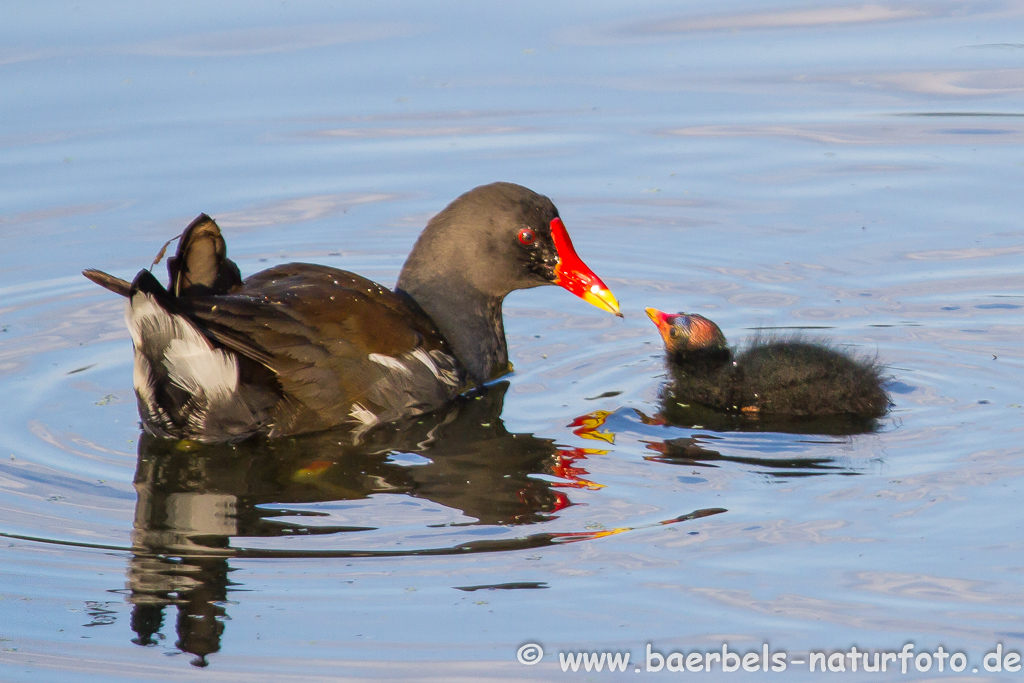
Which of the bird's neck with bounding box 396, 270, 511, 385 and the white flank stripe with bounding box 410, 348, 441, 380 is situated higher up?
the bird's neck with bounding box 396, 270, 511, 385

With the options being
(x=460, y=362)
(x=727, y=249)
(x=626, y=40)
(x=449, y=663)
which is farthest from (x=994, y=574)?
(x=626, y=40)

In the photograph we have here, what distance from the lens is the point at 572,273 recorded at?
22.4ft

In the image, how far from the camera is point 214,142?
9.54 meters

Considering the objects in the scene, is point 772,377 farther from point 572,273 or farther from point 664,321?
point 572,273

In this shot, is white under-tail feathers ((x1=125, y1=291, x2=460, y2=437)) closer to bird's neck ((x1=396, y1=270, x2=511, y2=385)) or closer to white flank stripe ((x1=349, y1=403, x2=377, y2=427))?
white flank stripe ((x1=349, y1=403, x2=377, y2=427))

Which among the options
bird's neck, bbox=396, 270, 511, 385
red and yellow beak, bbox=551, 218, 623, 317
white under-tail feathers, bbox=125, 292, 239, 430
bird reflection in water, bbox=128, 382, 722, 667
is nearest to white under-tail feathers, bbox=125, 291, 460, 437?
white under-tail feathers, bbox=125, 292, 239, 430

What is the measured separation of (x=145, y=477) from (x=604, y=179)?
172 inches

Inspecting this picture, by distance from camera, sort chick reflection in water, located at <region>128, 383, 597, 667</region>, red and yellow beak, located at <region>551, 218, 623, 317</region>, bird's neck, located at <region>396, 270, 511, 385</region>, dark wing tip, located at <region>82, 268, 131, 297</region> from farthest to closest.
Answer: red and yellow beak, located at <region>551, 218, 623, 317</region>, bird's neck, located at <region>396, 270, 511, 385</region>, dark wing tip, located at <region>82, 268, 131, 297</region>, chick reflection in water, located at <region>128, 383, 597, 667</region>

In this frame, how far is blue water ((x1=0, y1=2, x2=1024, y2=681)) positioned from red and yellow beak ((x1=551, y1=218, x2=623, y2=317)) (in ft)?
1.04

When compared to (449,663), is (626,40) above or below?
above

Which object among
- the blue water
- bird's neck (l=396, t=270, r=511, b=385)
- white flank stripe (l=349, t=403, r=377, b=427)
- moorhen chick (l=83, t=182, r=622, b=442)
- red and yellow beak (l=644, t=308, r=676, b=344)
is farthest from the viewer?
bird's neck (l=396, t=270, r=511, b=385)

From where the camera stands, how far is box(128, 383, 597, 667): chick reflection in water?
178 inches

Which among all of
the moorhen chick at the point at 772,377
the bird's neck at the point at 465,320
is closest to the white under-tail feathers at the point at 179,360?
the bird's neck at the point at 465,320

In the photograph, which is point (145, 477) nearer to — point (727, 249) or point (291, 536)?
point (291, 536)
